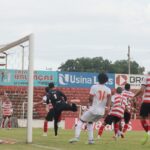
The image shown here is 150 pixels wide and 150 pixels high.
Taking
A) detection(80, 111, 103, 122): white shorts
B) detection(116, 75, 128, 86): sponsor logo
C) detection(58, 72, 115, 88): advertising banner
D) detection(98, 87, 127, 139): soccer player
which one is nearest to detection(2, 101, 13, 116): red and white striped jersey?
detection(98, 87, 127, 139): soccer player

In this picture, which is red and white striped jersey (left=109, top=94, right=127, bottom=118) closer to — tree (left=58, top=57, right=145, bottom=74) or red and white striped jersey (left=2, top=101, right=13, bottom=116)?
red and white striped jersey (left=2, top=101, right=13, bottom=116)

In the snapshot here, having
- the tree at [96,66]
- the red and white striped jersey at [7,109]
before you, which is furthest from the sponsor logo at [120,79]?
the tree at [96,66]

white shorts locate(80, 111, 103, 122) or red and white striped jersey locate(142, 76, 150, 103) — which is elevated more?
red and white striped jersey locate(142, 76, 150, 103)

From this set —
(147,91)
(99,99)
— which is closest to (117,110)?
(99,99)

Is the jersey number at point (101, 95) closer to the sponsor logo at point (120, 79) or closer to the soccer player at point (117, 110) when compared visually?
the soccer player at point (117, 110)

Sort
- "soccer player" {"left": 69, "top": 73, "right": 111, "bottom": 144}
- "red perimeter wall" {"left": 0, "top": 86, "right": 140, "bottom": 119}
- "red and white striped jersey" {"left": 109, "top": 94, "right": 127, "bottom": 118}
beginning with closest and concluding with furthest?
1. "soccer player" {"left": 69, "top": 73, "right": 111, "bottom": 144}
2. "red and white striped jersey" {"left": 109, "top": 94, "right": 127, "bottom": 118}
3. "red perimeter wall" {"left": 0, "top": 86, "right": 140, "bottom": 119}

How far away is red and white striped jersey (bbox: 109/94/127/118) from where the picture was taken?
19078 mm

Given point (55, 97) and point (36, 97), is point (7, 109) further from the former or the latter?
point (36, 97)

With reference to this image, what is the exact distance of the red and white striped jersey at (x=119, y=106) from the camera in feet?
62.6

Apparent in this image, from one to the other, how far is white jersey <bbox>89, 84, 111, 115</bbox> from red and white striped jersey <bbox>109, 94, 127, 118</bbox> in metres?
3.16

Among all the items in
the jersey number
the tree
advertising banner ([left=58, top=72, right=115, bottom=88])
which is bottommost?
the jersey number

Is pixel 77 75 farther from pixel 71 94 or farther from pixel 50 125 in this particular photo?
pixel 50 125

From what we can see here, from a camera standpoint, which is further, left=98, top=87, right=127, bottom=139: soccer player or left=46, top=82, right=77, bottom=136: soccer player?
left=46, top=82, right=77, bottom=136: soccer player

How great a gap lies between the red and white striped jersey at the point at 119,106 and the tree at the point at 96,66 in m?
87.7
